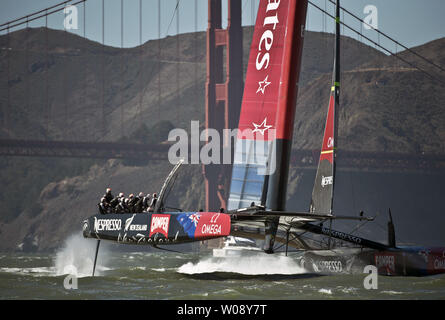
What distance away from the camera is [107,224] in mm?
15586

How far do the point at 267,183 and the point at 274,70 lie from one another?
6.66ft

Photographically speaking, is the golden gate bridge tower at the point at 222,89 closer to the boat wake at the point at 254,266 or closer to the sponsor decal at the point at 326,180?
the boat wake at the point at 254,266

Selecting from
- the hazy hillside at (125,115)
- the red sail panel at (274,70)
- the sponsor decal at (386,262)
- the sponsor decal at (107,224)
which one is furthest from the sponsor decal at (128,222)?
the hazy hillside at (125,115)

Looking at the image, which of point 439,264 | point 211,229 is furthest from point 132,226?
point 439,264

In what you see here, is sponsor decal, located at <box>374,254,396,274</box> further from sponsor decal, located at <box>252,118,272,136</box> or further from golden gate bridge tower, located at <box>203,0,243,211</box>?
golden gate bridge tower, located at <box>203,0,243,211</box>

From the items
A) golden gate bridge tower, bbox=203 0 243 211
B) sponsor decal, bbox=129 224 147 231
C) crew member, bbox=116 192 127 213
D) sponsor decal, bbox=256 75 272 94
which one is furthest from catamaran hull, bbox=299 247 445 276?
golden gate bridge tower, bbox=203 0 243 211

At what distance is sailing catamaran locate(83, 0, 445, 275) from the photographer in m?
13.3

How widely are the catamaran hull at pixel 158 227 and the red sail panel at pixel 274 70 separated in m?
1.83

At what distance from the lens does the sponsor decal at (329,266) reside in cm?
1558

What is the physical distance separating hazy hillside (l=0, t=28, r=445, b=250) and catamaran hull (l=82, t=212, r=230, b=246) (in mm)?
41460

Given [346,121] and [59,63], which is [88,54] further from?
[346,121]

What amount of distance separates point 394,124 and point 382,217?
10991 millimetres
